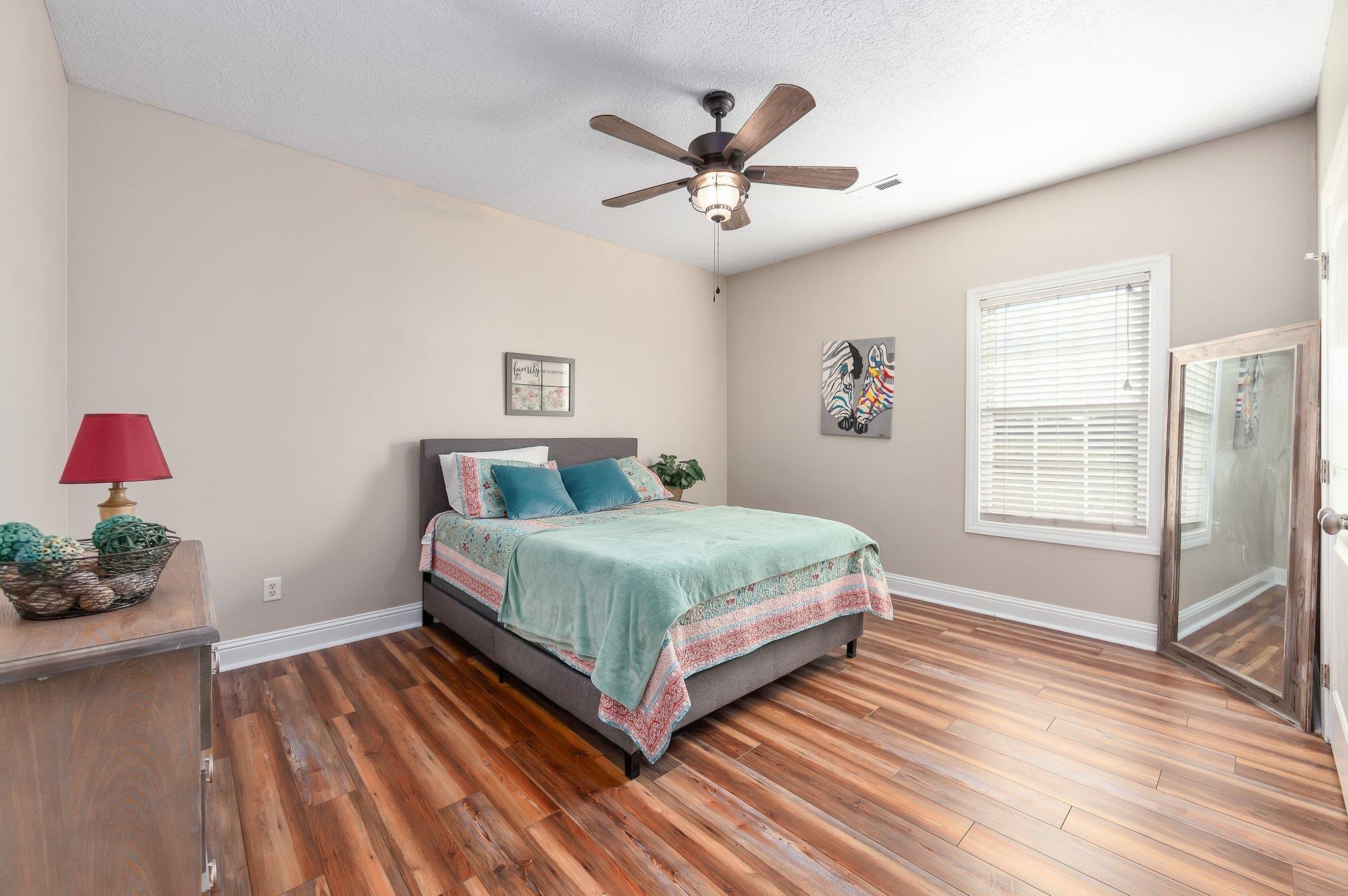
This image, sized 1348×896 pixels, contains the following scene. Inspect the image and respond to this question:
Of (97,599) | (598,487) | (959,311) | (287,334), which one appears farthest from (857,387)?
(97,599)

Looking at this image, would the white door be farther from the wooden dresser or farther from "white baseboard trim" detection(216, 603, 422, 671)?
"white baseboard trim" detection(216, 603, 422, 671)

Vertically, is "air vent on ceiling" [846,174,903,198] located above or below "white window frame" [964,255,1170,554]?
above

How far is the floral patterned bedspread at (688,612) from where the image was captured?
2.04m

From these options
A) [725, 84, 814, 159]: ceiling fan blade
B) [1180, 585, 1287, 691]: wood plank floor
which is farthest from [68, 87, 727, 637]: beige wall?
[1180, 585, 1287, 691]: wood plank floor

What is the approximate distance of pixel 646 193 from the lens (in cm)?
272

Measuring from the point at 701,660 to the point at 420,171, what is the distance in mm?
3140

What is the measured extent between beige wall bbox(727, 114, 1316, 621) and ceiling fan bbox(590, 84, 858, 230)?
1.46 m

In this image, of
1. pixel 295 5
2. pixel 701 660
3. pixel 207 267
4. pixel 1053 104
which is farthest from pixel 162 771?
pixel 1053 104

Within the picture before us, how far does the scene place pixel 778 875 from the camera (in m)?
1.61

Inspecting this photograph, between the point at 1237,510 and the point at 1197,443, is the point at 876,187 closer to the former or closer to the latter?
the point at 1197,443

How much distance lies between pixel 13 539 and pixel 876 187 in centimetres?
391

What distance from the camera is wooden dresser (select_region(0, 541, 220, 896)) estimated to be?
2.98 ft

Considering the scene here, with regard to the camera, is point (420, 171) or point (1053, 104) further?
point (420, 171)

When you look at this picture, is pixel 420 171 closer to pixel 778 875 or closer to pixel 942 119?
pixel 942 119
